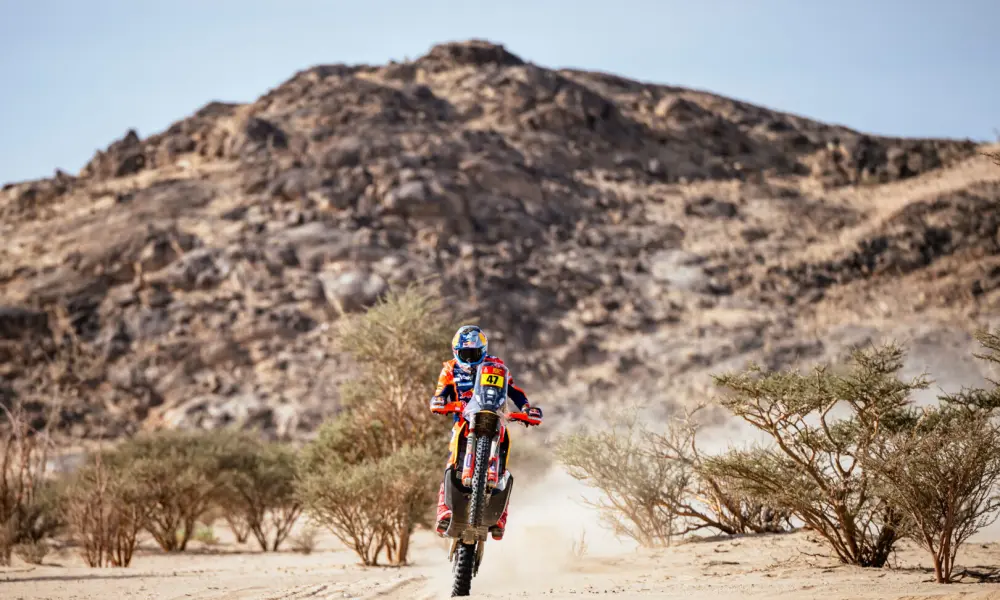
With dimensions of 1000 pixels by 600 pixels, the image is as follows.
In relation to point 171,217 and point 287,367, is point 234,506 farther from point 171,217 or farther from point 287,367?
point 171,217

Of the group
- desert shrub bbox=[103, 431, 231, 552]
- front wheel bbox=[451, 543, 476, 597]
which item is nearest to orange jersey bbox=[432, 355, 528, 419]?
front wheel bbox=[451, 543, 476, 597]

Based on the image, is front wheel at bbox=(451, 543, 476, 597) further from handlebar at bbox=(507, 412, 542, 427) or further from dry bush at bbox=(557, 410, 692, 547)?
dry bush at bbox=(557, 410, 692, 547)

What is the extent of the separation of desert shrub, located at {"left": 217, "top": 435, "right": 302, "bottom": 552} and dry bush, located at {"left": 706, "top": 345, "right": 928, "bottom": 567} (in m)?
15.3

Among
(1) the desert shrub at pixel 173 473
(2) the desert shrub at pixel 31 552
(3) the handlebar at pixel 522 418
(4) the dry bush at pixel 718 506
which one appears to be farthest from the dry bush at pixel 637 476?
(1) the desert shrub at pixel 173 473

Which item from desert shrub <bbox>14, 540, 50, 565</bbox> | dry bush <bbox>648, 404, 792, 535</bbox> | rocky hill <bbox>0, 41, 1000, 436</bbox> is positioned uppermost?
rocky hill <bbox>0, 41, 1000, 436</bbox>

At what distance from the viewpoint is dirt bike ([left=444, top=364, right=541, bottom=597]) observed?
24.9 feet

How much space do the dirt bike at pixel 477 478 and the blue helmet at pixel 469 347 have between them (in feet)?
0.84

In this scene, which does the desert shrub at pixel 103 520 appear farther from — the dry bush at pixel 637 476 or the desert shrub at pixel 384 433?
the dry bush at pixel 637 476

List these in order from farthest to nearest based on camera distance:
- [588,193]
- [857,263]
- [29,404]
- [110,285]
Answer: [588,193] → [857,263] → [110,285] → [29,404]

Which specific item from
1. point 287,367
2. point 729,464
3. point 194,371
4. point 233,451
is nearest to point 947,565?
point 729,464

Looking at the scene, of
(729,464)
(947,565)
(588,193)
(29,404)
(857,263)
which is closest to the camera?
(947,565)

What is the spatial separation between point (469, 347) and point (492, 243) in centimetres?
4458

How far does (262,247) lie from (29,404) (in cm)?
1456

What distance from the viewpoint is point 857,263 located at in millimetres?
52781
